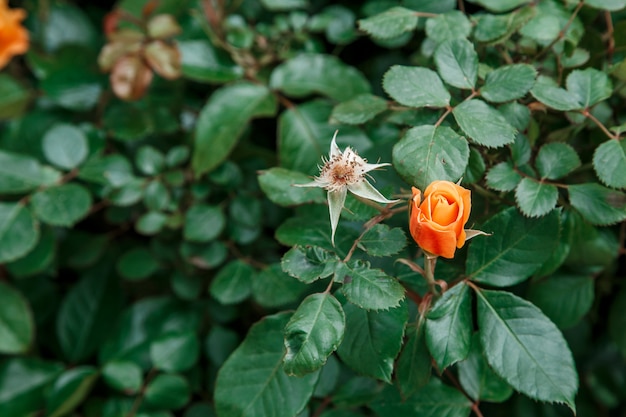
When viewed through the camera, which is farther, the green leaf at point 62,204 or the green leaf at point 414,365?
the green leaf at point 62,204

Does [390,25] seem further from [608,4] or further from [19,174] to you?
[19,174]

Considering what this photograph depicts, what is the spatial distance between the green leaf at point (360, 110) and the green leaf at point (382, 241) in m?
0.16

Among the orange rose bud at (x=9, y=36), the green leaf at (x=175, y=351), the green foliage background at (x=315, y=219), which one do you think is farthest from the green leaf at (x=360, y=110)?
the orange rose bud at (x=9, y=36)

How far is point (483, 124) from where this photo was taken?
61 cm

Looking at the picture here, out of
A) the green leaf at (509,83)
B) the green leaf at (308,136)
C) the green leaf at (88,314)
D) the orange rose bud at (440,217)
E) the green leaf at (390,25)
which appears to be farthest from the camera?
the green leaf at (88,314)

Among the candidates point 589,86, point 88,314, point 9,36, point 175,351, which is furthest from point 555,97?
point 9,36

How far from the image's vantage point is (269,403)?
0.66 metres

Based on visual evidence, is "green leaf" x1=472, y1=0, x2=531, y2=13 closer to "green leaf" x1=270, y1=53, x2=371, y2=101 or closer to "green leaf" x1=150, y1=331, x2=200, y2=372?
"green leaf" x1=270, y1=53, x2=371, y2=101

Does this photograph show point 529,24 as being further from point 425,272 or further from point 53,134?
point 53,134

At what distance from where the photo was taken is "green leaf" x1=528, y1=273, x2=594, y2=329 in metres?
0.81

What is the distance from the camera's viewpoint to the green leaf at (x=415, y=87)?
2.08ft

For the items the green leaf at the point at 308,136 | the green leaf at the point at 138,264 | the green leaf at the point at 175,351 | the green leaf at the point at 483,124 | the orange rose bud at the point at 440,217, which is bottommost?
the green leaf at the point at 175,351

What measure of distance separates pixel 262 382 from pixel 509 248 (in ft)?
1.06

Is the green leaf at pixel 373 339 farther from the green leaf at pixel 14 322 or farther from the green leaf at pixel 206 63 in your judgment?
the green leaf at pixel 14 322
